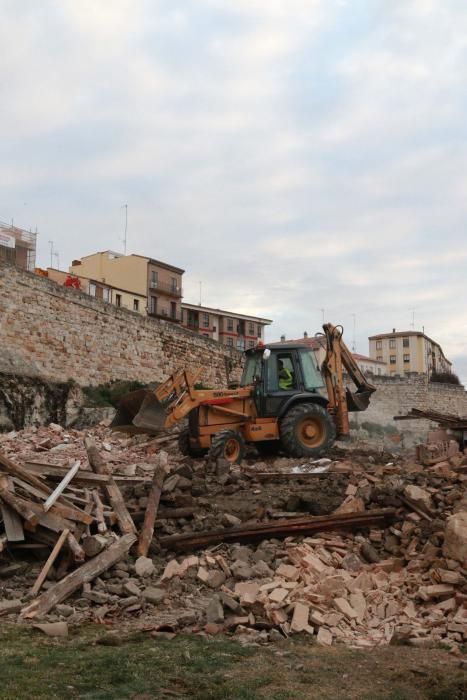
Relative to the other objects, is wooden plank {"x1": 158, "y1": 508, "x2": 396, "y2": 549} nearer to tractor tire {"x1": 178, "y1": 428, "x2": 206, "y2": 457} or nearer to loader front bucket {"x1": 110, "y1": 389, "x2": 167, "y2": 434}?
loader front bucket {"x1": 110, "y1": 389, "x2": 167, "y2": 434}

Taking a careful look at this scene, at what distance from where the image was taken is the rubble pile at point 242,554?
18.5 ft

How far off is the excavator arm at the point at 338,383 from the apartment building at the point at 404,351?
67.7m

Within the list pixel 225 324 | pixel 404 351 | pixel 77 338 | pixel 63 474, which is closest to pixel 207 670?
pixel 63 474

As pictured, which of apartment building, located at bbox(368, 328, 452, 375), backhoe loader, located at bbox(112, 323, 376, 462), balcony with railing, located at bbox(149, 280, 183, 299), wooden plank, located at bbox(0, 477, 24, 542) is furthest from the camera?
apartment building, located at bbox(368, 328, 452, 375)

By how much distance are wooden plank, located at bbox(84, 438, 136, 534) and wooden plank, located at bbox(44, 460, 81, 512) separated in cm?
37

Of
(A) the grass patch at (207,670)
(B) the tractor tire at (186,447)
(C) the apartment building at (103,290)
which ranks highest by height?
(C) the apartment building at (103,290)

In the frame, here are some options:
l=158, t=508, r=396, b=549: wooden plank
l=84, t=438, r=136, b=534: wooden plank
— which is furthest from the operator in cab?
l=84, t=438, r=136, b=534: wooden plank

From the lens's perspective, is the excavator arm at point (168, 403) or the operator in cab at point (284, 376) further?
the operator in cab at point (284, 376)

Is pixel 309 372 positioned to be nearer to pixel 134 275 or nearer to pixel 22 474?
pixel 22 474

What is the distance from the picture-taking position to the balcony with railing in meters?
49.7

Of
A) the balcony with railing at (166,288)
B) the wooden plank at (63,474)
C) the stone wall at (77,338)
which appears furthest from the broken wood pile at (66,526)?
the balcony with railing at (166,288)

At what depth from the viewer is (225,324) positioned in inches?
2479

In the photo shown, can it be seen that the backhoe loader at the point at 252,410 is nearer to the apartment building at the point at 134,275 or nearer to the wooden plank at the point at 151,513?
the wooden plank at the point at 151,513

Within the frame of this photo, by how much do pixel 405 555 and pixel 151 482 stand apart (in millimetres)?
3185
